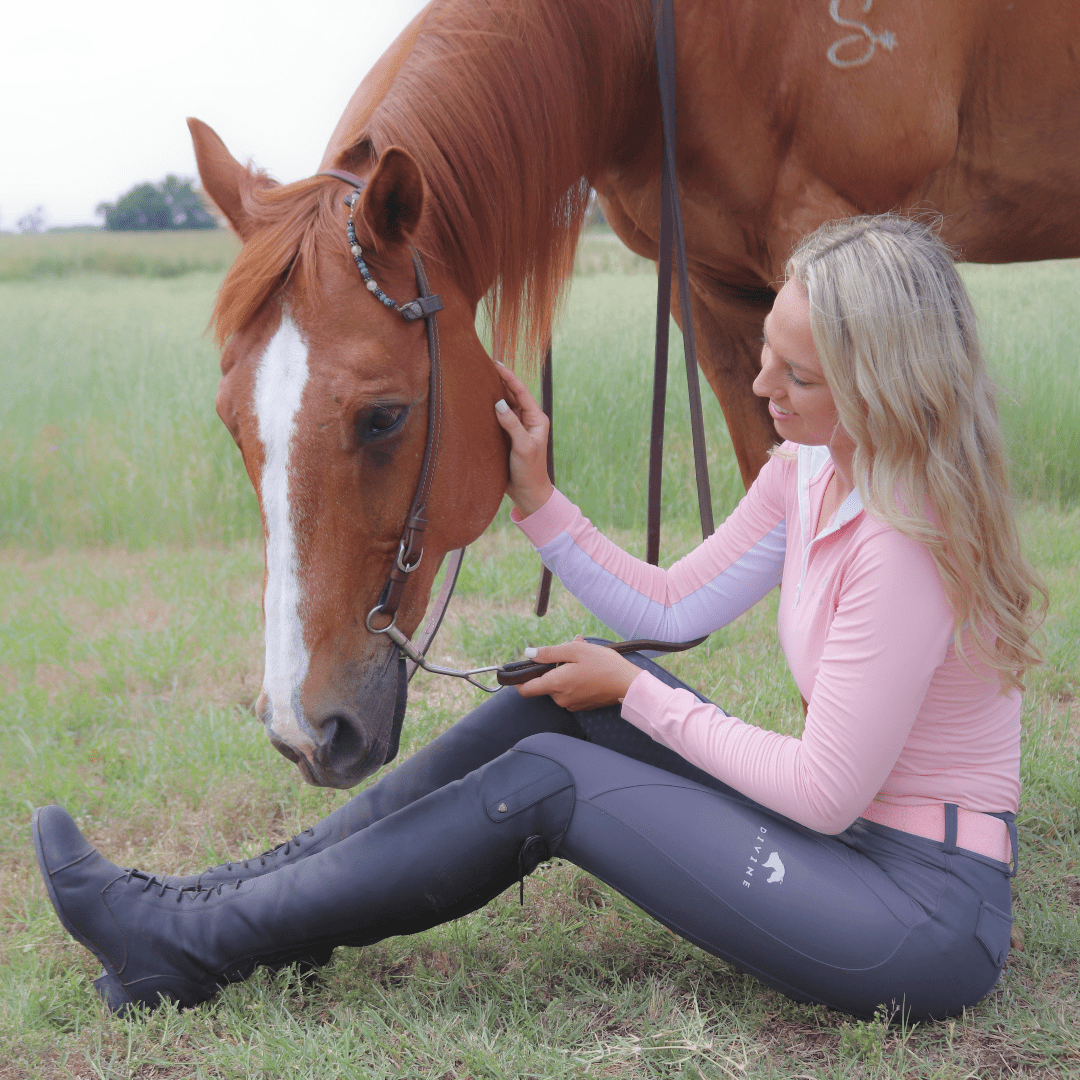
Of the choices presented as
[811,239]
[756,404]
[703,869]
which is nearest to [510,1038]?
→ [703,869]

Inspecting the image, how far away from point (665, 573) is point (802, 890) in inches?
28.2

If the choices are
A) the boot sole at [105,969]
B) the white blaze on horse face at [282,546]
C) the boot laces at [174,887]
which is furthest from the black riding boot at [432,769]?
the white blaze on horse face at [282,546]

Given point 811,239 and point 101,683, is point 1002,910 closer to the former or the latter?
point 811,239

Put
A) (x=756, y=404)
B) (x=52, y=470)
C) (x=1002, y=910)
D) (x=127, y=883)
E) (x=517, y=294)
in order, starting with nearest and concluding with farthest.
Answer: (x=1002, y=910) → (x=127, y=883) → (x=517, y=294) → (x=756, y=404) → (x=52, y=470)

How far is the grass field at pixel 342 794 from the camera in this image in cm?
155

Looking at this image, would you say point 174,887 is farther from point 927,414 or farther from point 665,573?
point 927,414

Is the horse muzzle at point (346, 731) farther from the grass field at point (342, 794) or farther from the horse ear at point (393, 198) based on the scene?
the horse ear at point (393, 198)

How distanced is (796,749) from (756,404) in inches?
56.0

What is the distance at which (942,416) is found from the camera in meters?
1.37

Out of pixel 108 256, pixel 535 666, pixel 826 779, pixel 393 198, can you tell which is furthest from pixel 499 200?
pixel 108 256

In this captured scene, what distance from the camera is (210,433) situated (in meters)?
5.52

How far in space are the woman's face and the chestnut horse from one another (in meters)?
0.56

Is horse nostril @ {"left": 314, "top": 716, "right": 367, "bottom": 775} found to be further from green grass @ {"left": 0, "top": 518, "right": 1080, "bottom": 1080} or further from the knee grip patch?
green grass @ {"left": 0, "top": 518, "right": 1080, "bottom": 1080}

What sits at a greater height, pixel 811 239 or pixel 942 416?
pixel 811 239
